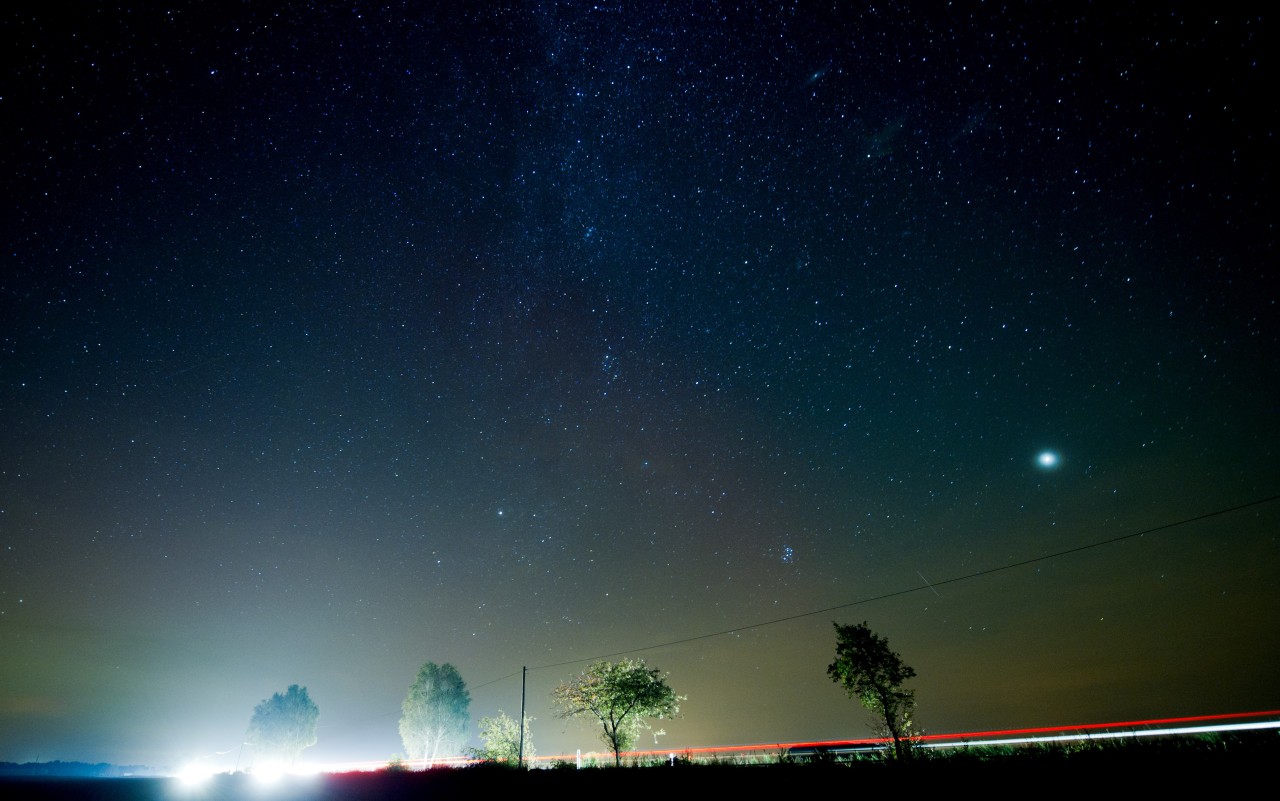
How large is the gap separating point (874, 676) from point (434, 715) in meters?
64.9

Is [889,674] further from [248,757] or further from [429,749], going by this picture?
[248,757]

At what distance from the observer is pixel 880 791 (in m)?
7.65

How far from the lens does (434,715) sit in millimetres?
68562

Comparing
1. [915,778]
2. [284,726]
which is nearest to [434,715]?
[284,726]

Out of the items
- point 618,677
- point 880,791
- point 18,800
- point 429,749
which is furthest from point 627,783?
point 429,749

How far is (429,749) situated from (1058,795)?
261 feet

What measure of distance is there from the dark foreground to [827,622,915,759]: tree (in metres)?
15.8

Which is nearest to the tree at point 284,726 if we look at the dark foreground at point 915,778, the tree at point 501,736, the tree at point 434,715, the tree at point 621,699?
the tree at point 434,715

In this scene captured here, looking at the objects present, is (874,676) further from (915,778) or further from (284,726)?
(284,726)

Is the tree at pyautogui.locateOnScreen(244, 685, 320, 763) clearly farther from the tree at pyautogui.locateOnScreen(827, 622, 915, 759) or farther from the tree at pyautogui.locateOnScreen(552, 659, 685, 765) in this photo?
the tree at pyautogui.locateOnScreen(827, 622, 915, 759)

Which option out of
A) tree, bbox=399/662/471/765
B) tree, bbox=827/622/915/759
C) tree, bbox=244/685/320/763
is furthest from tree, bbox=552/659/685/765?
tree, bbox=244/685/320/763

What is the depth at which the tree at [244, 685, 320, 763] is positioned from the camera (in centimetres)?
7956

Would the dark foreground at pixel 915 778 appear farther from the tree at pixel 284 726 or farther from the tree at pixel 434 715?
the tree at pixel 284 726

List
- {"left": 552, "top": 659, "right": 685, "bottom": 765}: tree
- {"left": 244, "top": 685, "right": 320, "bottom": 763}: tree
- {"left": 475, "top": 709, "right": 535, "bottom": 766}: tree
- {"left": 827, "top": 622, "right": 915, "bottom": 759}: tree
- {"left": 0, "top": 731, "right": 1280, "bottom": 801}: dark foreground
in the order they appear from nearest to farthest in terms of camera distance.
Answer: {"left": 0, "top": 731, "right": 1280, "bottom": 801}: dark foreground, {"left": 827, "top": 622, "right": 915, "bottom": 759}: tree, {"left": 552, "top": 659, "right": 685, "bottom": 765}: tree, {"left": 475, "top": 709, "right": 535, "bottom": 766}: tree, {"left": 244, "top": 685, "right": 320, "bottom": 763}: tree
